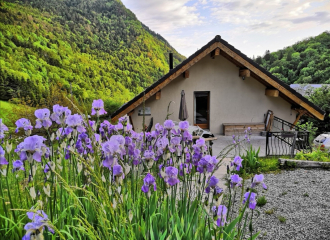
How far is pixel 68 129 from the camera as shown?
162 cm

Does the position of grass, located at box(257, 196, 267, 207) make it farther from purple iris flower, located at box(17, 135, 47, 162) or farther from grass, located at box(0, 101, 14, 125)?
grass, located at box(0, 101, 14, 125)

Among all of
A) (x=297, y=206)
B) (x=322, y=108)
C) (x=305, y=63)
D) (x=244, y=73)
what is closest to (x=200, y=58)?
(x=244, y=73)

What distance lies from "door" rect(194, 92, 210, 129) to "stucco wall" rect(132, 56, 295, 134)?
17cm

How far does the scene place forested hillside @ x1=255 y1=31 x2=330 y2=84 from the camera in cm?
2736

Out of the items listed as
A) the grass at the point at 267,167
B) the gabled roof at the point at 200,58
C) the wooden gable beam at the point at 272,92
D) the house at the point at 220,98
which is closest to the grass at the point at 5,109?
the gabled roof at the point at 200,58

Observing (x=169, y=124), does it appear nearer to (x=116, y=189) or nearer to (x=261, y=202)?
(x=116, y=189)

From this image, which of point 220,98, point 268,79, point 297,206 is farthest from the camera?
point 220,98

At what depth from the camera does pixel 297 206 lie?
361cm

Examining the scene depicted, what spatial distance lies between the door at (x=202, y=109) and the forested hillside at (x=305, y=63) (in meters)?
20.6

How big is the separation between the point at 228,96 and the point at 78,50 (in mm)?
8876

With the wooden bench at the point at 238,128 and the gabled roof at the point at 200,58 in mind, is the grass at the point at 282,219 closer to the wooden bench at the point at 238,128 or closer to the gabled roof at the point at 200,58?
the gabled roof at the point at 200,58

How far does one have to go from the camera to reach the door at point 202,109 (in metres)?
9.22

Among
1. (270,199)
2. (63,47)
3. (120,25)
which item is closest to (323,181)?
(270,199)

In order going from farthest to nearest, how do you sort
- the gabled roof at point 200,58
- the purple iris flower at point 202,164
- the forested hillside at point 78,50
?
the forested hillside at point 78,50
the gabled roof at point 200,58
the purple iris flower at point 202,164
